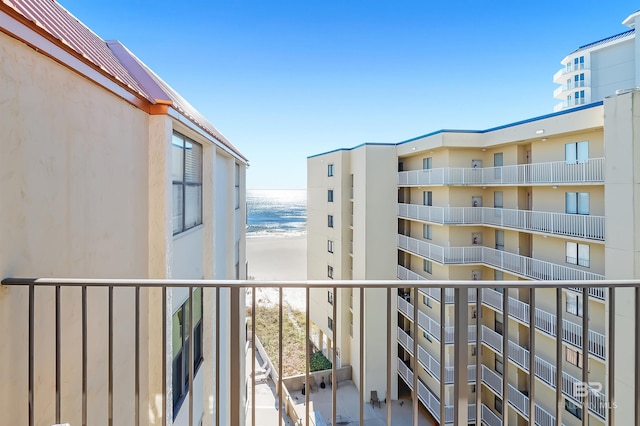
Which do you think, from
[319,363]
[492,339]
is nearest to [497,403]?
[492,339]

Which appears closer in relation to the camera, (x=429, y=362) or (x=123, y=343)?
(x=123, y=343)

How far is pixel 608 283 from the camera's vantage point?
1.59 m

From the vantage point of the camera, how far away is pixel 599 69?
27875 mm

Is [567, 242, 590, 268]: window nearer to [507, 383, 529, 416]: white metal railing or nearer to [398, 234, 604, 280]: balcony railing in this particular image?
[398, 234, 604, 280]: balcony railing

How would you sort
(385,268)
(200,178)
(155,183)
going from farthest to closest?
(385,268) → (200,178) → (155,183)

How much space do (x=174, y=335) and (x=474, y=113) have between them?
21.9 metres

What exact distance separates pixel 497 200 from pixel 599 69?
2552 cm

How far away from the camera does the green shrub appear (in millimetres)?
14723

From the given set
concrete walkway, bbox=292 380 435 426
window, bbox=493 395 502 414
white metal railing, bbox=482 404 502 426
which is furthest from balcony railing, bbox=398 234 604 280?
concrete walkway, bbox=292 380 435 426

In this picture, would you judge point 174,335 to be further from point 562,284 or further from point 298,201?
point 298,201

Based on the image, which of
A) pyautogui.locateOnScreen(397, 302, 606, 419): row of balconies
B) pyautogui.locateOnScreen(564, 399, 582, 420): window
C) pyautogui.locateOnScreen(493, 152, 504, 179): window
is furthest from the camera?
pyautogui.locateOnScreen(493, 152, 504, 179): window

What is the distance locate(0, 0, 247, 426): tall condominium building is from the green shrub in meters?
12.4

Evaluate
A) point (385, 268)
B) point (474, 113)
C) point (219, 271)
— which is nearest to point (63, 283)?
point (219, 271)

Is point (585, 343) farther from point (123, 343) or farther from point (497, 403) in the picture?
point (497, 403)
